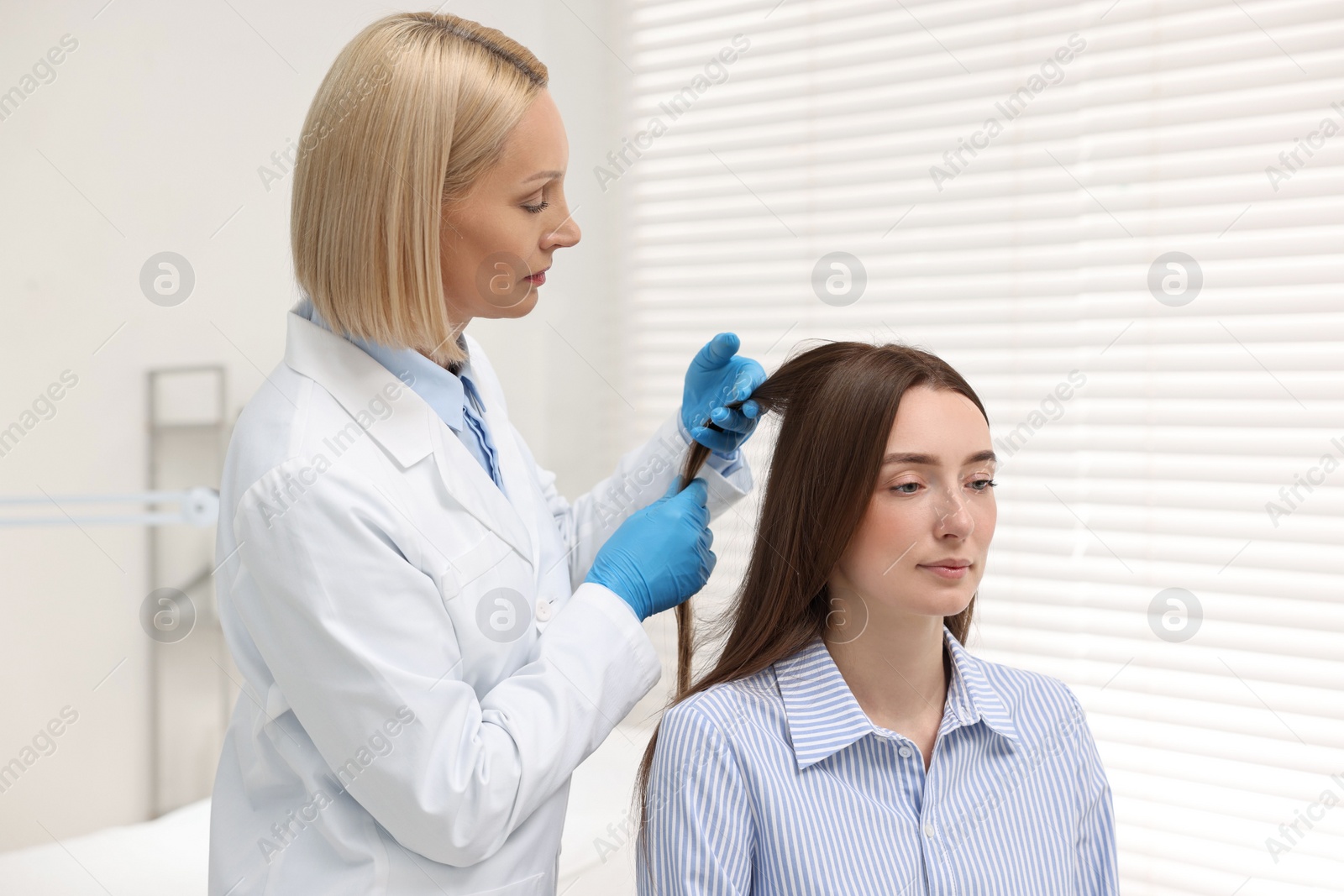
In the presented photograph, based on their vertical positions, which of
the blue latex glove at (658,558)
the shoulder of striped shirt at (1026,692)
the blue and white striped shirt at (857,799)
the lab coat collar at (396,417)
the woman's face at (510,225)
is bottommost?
the blue and white striped shirt at (857,799)

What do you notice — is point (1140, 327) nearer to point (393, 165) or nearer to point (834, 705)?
point (834, 705)

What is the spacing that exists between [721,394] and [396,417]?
0.51 metres

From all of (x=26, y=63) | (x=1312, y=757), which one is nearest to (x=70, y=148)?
(x=26, y=63)

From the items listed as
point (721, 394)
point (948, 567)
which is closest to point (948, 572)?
point (948, 567)

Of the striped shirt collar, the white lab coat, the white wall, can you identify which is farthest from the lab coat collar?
the white wall

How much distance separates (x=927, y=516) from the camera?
44.8 inches

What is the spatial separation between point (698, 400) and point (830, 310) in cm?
115

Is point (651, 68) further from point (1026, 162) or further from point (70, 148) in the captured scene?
point (70, 148)

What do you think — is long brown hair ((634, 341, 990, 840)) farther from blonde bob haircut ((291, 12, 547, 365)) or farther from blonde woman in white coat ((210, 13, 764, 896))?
blonde bob haircut ((291, 12, 547, 365))

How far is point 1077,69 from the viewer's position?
7.03 ft

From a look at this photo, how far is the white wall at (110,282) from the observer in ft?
6.06

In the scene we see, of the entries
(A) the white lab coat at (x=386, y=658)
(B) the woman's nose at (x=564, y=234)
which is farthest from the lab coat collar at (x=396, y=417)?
(B) the woman's nose at (x=564, y=234)

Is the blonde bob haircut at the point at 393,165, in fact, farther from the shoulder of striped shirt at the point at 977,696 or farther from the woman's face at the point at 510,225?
the shoulder of striped shirt at the point at 977,696

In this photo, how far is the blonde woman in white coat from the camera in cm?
99
